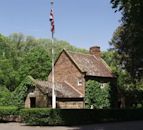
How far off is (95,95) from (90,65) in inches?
219

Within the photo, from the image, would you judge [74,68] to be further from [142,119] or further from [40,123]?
[40,123]

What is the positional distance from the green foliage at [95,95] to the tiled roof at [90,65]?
1665 millimetres

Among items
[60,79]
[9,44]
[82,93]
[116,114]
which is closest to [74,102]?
[82,93]

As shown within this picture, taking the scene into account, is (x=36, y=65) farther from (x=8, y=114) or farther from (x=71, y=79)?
(x=8, y=114)

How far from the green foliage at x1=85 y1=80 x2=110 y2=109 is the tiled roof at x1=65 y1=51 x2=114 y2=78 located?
167cm

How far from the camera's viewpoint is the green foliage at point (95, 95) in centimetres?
5681

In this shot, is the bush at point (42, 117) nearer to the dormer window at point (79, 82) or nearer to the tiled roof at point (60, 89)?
the tiled roof at point (60, 89)

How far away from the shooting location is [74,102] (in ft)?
179

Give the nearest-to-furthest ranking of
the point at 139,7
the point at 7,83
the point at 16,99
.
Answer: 1. the point at 139,7
2. the point at 16,99
3. the point at 7,83

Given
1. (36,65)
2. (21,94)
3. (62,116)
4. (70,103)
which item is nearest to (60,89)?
(70,103)

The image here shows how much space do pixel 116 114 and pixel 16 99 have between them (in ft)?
55.1

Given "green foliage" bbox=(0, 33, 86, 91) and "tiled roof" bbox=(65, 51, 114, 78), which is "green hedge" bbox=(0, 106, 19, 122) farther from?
"green foliage" bbox=(0, 33, 86, 91)

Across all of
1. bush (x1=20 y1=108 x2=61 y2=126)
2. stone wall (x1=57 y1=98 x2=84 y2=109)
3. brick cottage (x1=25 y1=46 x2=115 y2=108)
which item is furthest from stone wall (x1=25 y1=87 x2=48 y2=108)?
bush (x1=20 y1=108 x2=61 y2=126)

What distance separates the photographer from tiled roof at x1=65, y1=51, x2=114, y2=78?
192 feet
